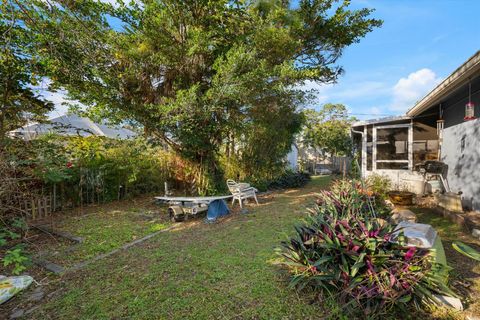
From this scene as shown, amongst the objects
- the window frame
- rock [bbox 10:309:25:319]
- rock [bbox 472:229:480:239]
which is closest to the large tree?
the window frame

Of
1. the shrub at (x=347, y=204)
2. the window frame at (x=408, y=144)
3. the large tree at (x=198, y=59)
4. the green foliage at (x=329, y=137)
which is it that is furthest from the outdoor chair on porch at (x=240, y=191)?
the green foliage at (x=329, y=137)

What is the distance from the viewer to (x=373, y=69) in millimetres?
12688

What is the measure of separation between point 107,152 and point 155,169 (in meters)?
1.63

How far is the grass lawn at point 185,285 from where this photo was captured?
88.4 inches

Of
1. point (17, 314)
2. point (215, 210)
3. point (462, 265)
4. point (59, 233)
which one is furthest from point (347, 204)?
point (59, 233)

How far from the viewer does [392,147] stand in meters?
8.05

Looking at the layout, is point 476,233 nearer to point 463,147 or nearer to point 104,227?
point 463,147

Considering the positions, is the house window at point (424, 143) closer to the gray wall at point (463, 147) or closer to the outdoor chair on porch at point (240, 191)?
the gray wall at point (463, 147)

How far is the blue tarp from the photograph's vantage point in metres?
5.57

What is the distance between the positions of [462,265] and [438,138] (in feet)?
19.2

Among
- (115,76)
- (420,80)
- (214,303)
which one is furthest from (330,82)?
(420,80)

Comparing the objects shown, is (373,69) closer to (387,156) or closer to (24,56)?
(387,156)

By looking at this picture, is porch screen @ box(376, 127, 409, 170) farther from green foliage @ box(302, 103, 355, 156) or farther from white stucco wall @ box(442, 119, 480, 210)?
green foliage @ box(302, 103, 355, 156)

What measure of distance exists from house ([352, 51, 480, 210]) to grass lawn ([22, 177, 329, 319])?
171 inches
